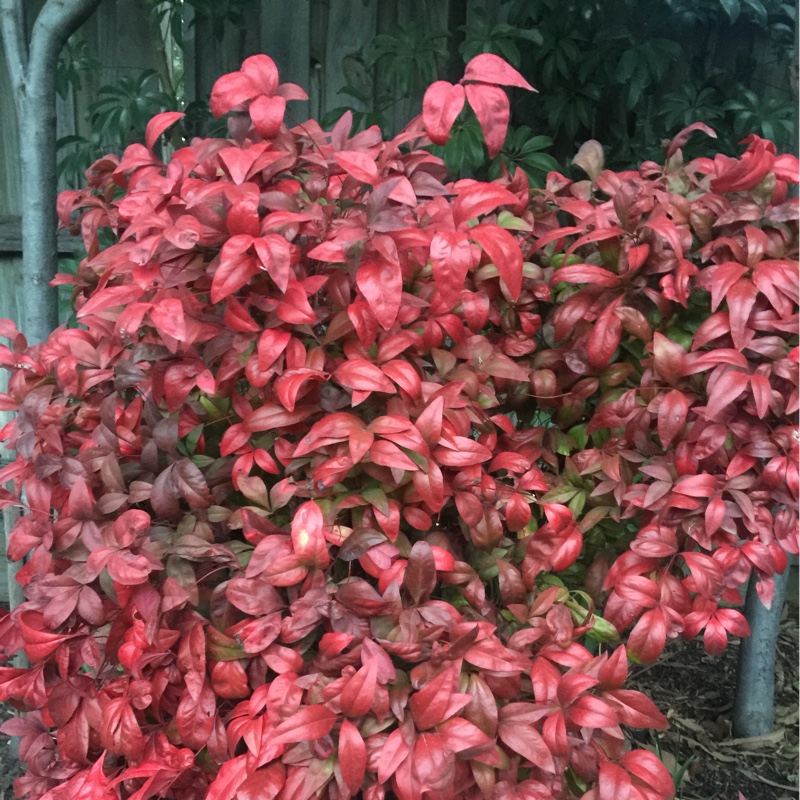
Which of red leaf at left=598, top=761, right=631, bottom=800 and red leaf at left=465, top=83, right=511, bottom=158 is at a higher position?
red leaf at left=465, top=83, right=511, bottom=158

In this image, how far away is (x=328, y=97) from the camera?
2400 mm

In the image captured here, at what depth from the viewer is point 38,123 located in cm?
153

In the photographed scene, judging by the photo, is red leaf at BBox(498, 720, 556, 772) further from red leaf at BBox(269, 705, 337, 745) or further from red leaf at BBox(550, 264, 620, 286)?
red leaf at BBox(550, 264, 620, 286)

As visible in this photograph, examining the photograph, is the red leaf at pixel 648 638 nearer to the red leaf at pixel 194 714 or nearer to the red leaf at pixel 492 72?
the red leaf at pixel 194 714

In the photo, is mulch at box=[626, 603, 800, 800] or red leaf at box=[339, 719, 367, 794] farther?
mulch at box=[626, 603, 800, 800]

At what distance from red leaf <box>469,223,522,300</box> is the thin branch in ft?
3.73

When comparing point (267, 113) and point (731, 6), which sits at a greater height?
point (731, 6)

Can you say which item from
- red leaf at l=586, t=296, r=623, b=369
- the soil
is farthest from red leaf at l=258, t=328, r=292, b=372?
the soil

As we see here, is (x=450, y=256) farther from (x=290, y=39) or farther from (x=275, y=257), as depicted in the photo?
(x=290, y=39)

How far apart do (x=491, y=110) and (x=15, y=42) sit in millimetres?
1145

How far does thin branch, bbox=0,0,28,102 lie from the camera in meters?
1.54

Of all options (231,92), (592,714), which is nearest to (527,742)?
(592,714)

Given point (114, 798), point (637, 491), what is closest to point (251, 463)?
point (114, 798)

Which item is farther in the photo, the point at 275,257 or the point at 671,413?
the point at 671,413
